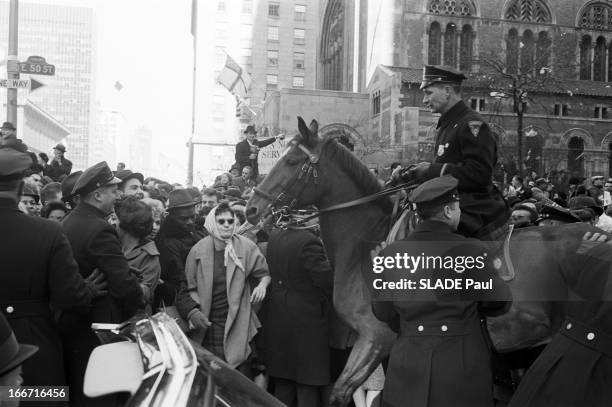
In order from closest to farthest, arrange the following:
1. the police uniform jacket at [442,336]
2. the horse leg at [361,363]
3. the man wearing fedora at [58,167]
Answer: the police uniform jacket at [442,336], the horse leg at [361,363], the man wearing fedora at [58,167]

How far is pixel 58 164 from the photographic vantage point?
15.3 metres

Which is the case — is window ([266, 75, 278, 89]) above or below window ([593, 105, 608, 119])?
above

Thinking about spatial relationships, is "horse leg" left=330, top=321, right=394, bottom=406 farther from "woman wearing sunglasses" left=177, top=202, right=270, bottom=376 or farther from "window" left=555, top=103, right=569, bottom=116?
"window" left=555, top=103, right=569, bottom=116

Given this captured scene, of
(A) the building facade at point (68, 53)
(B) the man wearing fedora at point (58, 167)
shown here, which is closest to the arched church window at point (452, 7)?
(A) the building facade at point (68, 53)

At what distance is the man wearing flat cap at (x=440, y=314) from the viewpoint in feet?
13.6

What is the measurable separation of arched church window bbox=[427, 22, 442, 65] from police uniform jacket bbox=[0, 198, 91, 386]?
5076cm

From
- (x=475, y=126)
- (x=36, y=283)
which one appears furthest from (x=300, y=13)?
(x=36, y=283)

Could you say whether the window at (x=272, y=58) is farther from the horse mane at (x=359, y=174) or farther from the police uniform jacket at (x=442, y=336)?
the police uniform jacket at (x=442, y=336)

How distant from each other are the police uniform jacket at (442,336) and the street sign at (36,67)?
11.5 metres

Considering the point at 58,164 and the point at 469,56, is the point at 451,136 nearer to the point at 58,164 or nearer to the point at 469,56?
the point at 58,164

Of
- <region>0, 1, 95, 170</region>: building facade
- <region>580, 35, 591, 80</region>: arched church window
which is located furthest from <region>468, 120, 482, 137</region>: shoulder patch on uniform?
Result: <region>0, 1, 95, 170</region>: building facade

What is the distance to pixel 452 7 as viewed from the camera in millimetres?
53406

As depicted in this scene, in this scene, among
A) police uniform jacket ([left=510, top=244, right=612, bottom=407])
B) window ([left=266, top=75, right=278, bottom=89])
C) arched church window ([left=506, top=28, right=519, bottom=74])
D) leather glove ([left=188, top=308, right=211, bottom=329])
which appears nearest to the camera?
police uniform jacket ([left=510, top=244, right=612, bottom=407])

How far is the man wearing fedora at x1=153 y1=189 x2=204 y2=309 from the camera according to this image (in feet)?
23.5
